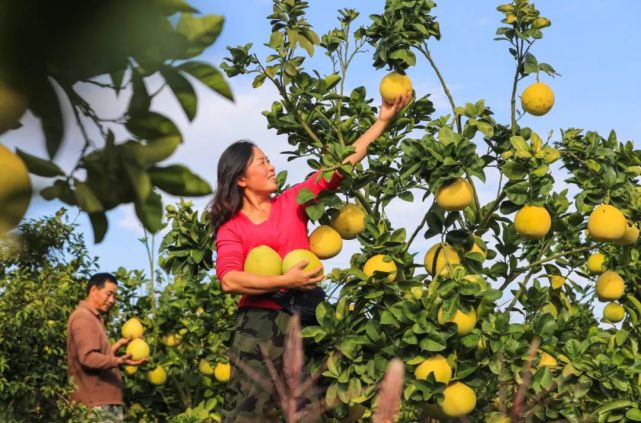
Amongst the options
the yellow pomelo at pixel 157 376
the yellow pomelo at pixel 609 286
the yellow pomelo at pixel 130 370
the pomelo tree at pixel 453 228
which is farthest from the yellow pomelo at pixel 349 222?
the yellow pomelo at pixel 130 370

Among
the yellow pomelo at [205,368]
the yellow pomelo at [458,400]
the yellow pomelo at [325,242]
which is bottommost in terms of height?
the yellow pomelo at [458,400]

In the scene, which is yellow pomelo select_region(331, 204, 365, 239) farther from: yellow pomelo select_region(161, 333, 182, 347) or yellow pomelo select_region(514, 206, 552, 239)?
yellow pomelo select_region(161, 333, 182, 347)

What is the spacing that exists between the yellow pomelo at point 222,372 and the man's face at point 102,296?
68cm

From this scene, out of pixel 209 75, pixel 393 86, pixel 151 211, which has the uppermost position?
pixel 393 86

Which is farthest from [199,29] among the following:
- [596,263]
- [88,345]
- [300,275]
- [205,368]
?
[205,368]

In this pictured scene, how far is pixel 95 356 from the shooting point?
503 centimetres

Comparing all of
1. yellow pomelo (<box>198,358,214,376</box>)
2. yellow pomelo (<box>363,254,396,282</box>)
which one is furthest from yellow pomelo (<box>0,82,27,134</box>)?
yellow pomelo (<box>198,358,214,376</box>)

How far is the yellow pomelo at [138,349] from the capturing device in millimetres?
5504

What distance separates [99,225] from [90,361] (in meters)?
4.34

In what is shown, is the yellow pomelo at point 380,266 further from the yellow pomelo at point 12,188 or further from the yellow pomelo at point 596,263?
the yellow pomelo at point 12,188

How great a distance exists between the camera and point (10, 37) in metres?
0.73

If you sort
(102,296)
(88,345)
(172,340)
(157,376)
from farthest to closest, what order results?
(172,340) < (157,376) < (102,296) < (88,345)

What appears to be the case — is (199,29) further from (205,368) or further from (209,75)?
(205,368)

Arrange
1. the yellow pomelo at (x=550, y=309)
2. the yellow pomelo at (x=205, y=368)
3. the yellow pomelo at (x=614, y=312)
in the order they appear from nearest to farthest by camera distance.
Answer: the yellow pomelo at (x=550, y=309) < the yellow pomelo at (x=614, y=312) < the yellow pomelo at (x=205, y=368)
